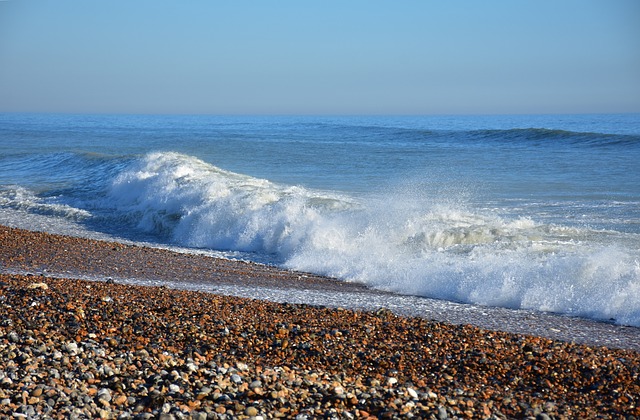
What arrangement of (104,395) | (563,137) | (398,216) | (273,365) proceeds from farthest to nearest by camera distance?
(563,137) → (398,216) → (273,365) → (104,395)

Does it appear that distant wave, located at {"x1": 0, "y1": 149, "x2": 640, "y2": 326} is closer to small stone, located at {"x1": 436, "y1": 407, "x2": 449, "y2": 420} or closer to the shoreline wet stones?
the shoreline wet stones

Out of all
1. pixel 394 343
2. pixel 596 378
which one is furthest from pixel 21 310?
pixel 596 378

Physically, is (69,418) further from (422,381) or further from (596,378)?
(596,378)

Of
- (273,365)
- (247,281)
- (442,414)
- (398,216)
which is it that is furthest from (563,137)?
(442,414)

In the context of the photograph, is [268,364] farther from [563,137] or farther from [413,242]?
[563,137]

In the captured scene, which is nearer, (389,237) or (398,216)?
(389,237)

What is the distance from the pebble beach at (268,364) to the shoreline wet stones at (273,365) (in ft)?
0.05

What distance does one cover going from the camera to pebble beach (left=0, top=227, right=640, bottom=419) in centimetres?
470

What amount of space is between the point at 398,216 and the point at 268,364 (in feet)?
27.4

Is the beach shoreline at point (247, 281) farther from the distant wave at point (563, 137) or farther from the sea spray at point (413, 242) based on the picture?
the distant wave at point (563, 137)

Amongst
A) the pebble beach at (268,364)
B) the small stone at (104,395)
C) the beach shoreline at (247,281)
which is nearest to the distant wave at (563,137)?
the beach shoreline at (247,281)

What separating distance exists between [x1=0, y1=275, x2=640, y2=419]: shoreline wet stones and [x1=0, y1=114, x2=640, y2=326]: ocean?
2718mm

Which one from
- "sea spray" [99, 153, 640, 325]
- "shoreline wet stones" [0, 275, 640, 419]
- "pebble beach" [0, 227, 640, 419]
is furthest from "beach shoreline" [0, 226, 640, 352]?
"shoreline wet stones" [0, 275, 640, 419]

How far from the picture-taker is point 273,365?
576 centimetres
